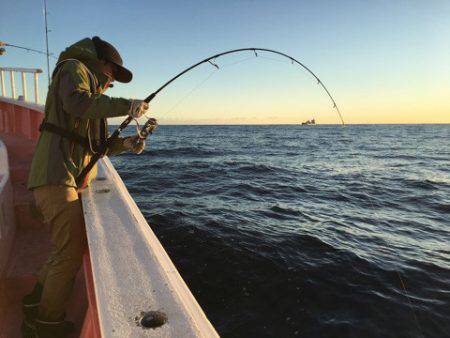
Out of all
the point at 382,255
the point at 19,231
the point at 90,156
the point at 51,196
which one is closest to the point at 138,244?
the point at 51,196

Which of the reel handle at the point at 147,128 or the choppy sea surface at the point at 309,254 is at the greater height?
the reel handle at the point at 147,128

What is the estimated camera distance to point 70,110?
6.77 ft

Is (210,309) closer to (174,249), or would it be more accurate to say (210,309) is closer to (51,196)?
(174,249)

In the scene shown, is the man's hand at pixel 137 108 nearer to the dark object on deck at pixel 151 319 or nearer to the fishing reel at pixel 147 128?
the fishing reel at pixel 147 128

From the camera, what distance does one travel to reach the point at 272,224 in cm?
760

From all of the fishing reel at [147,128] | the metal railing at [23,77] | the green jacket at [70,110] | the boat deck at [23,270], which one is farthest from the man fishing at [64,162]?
the metal railing at [23,77]

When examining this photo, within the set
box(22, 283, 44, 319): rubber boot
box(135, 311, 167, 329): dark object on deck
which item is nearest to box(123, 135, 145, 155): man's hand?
box(22, 283, 44, 319): rubber boot

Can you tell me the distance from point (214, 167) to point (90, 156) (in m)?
14.5

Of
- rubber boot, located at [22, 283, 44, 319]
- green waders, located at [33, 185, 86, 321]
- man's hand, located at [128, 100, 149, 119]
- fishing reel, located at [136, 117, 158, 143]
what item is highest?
man's hand, located at [128, 100, 149, 119]

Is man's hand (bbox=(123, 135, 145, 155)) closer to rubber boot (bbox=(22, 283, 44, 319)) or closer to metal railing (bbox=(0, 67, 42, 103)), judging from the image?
rubber boot (bbox=(22, 283, 44, 319))

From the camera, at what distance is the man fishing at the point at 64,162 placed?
6.86ft

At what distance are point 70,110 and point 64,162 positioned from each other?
1.20 feet

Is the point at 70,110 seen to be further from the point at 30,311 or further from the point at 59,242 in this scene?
the point at 30,311

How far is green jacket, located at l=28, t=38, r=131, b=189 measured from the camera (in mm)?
2053
